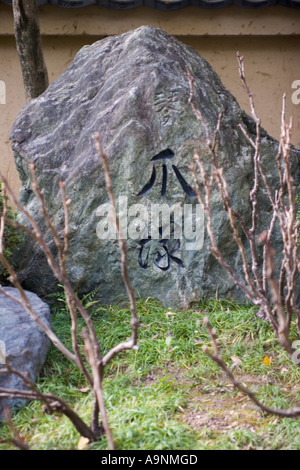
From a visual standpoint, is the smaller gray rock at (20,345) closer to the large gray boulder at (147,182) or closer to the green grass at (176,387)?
the green grass at (176,387)

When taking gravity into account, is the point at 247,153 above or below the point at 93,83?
below

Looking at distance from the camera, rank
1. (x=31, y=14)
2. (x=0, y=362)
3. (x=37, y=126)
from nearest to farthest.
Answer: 1. (x=0, y=362)
2. (x=37, y=126)
3. (x=31, y=14)

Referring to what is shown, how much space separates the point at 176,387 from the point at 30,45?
387cm

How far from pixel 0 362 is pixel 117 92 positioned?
92.0 inches

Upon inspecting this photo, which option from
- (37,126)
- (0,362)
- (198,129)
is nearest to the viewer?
(0,362)

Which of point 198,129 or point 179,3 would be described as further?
point 179,3

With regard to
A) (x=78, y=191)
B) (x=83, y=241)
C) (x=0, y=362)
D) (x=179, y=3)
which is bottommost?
(x=0, y=362)

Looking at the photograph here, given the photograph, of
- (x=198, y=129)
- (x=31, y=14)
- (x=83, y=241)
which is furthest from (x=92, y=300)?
(x=31, y=14)

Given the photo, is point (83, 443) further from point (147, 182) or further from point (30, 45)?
point (30, 45)

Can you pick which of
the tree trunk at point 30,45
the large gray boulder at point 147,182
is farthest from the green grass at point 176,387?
the tree trunk at point 30,45

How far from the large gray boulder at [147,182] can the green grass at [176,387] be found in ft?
0.73

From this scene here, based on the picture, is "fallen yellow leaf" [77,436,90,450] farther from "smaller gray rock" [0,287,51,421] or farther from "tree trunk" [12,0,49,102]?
"tree trunk" [12,0,49,102]

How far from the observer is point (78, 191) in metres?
4.54

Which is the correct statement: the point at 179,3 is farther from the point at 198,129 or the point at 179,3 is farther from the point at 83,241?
the point at 83,241
